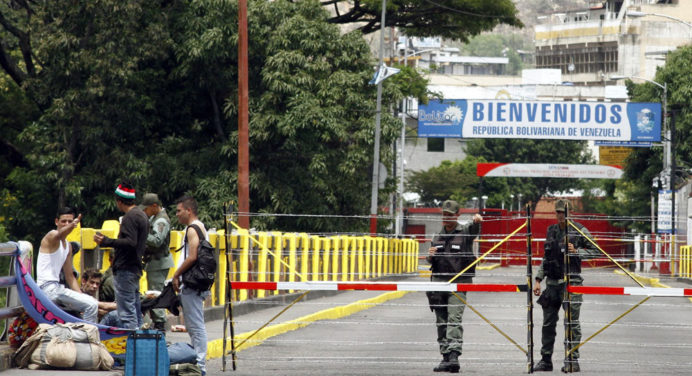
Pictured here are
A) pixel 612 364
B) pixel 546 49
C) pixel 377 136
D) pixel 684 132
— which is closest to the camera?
pixel 612 364

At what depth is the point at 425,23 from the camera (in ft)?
122

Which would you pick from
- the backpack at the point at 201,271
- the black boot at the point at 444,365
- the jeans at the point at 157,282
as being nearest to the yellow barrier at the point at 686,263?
the black boot at the point at 444,365

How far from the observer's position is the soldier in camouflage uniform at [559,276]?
39.0 ft

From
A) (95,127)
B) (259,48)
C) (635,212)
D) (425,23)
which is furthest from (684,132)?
(95,127)

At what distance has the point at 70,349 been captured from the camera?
974 cm

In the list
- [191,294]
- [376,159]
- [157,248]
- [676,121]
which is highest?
[676,121]

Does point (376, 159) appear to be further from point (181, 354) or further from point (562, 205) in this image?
point (181, 354)

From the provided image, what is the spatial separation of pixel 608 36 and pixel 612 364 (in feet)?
455

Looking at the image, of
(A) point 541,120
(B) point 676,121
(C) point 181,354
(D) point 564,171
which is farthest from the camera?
(D) point 564,171

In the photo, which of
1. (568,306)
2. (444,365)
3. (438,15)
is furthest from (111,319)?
(438,15)

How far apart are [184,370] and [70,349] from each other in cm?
108

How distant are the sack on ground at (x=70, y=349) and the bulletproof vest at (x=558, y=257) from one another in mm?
4526

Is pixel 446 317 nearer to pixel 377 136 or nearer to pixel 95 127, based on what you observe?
pixel 95 127

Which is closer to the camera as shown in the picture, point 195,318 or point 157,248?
point 195,318
